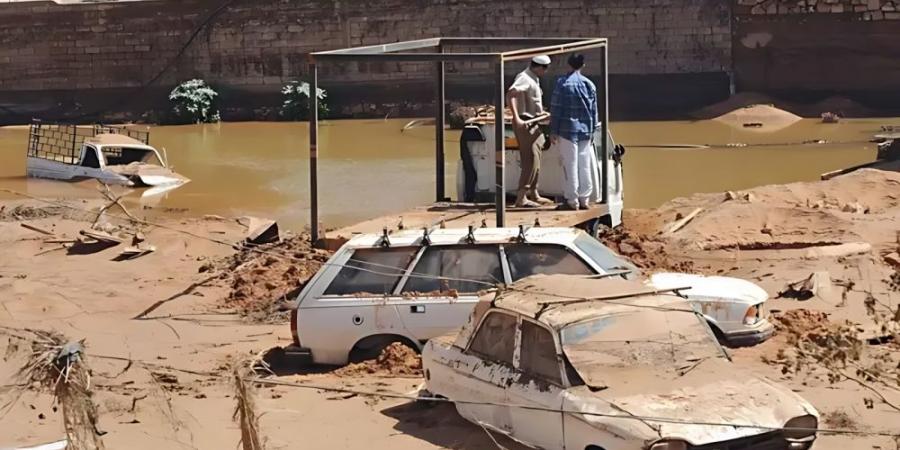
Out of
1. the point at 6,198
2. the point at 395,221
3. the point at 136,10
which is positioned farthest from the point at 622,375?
the point at 136,10

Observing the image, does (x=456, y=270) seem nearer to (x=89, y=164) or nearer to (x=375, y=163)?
(x=89, y=164)

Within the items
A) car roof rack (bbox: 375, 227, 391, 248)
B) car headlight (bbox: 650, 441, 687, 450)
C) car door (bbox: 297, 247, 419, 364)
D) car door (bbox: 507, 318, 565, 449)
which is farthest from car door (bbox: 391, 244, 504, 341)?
car headlight (bbox: 650, 441, 687, 450)

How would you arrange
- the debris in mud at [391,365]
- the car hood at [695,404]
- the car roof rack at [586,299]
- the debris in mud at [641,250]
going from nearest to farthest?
the car hood at [695,404], the car roof rack at [586,299], the debris in mud at [391,365], the debris in mud at [641,250]

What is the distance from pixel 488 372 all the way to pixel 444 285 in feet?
7.17

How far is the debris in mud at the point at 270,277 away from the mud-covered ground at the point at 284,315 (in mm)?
26

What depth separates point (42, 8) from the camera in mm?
46656

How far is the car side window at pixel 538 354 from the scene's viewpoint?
8695 millimetres

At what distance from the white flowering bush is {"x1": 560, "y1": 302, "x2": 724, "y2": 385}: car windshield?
35.5 metres

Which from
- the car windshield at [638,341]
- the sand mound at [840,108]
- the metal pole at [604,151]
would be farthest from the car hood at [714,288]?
the sand mound at [840,108]

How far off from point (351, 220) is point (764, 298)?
12.7m

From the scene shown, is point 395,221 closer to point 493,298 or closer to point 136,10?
point 493,298

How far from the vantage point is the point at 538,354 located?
8.85m

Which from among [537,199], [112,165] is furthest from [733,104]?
[537,199]

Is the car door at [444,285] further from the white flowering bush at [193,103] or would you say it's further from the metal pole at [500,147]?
the white flowering bush at [193,103]
